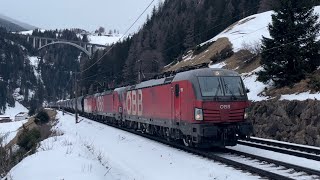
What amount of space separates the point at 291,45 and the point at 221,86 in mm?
10635

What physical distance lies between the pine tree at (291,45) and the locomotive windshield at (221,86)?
31.7 feet

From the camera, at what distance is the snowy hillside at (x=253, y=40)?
90.6 ft

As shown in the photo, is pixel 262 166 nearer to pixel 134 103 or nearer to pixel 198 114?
pixel 198 114

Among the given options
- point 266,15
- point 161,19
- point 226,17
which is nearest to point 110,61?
point 161,19

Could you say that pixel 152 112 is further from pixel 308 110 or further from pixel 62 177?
pixel 62 177

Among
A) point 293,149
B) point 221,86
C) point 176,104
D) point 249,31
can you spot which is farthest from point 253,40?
point 221,86

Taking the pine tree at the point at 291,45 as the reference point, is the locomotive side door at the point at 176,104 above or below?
below

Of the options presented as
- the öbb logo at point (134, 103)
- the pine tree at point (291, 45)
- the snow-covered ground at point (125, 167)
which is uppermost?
the pine tree at point (291, 45)

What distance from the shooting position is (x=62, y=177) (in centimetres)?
Answer: 1044

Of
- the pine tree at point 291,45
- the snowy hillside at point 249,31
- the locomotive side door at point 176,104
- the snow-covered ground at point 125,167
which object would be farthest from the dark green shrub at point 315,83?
the snowy hillside at point 249,31

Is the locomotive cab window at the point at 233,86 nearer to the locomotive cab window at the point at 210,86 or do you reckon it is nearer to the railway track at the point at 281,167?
the locomotive cab window at the point at 210,86

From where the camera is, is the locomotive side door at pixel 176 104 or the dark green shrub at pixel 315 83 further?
the dark green shrub at pixel 315 83

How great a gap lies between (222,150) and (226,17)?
7631 centimetres

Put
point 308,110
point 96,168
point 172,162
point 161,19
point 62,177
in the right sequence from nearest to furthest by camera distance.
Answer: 1. point 62,177
2. point 96,168
3. point 172,162
4. point 308,110
5. point 161,19
